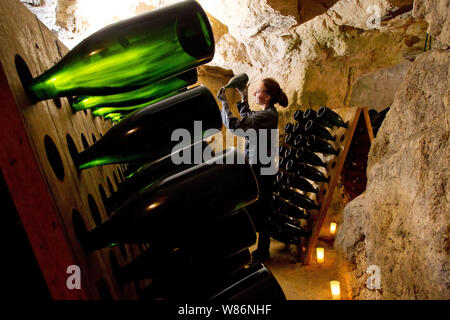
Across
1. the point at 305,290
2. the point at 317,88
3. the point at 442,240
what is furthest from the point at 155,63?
the point at 317,88

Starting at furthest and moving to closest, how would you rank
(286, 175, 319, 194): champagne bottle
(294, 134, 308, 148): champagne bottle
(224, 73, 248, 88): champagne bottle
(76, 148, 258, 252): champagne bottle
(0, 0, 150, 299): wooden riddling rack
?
(286, 175, 319, 194): champagne bottle < (294, 134, 308, 148): champagne bottle < (224, 73, 248, 88): champagne bottle < (76, 148, 258, 252): champagne bottle < (0, 0, 150, 299): wooden riddling rack

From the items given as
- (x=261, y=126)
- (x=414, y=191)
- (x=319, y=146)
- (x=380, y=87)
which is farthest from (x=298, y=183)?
(x=380, y=87)

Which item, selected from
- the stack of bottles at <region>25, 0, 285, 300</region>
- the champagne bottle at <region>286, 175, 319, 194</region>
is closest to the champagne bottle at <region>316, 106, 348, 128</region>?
the champagne bottle at <region>286, 175, 319, 194</region>

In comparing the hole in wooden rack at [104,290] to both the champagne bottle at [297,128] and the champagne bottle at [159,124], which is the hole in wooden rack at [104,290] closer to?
the champagne bottle at [159,124]

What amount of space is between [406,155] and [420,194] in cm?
15

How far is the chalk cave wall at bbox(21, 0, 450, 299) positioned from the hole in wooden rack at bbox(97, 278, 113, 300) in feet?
2.82

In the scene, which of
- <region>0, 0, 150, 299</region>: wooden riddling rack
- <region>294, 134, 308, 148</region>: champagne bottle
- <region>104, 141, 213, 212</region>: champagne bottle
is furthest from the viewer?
<region>294, 134, 308, 148</region>: champagne bottle

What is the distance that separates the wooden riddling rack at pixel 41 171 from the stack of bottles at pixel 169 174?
2cm

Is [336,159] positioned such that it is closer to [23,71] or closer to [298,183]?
[298,183]

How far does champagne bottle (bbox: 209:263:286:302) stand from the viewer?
30 cm

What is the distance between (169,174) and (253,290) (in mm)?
171

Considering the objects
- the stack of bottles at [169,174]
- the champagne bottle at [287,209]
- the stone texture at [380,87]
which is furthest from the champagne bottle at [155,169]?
the stone texture at [380,87]

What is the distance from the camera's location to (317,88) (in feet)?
9.77

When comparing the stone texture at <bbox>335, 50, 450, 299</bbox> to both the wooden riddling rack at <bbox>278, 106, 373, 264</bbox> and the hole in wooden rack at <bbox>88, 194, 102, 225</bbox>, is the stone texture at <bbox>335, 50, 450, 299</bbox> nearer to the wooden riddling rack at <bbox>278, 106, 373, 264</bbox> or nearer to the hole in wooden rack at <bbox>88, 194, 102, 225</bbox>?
the wooden riddling rack at <bbox>278, 106, 373, 264</bbox>
